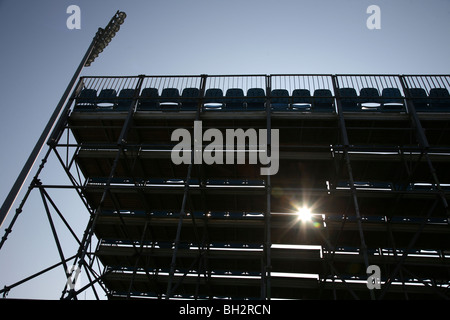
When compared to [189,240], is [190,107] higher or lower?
higher

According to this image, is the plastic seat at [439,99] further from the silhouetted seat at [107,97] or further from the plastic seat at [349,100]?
the silhouetted seat at [107,97]

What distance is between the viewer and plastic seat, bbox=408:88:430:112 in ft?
39.4

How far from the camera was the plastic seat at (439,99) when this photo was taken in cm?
1188

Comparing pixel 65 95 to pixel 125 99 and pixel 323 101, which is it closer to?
pixel 125 99

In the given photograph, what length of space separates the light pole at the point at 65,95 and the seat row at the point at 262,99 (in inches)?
62.2

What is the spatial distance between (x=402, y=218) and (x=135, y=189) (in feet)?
33.1

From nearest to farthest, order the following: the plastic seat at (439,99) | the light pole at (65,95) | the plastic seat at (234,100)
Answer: the light pole at (65,95)
the plastic seat at (439,99)
the plastic seat at (234,100)

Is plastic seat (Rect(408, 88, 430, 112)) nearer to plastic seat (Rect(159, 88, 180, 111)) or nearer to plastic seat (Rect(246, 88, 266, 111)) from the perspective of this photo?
plastic seat (Rect(246, 88, 266, 111))

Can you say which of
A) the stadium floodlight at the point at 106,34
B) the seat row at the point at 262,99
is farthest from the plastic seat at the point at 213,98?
the stadium floodlight at the point at 106,34

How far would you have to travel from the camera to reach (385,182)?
12891 millimetres

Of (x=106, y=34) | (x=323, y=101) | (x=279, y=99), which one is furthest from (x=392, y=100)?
(x=106, y=34)

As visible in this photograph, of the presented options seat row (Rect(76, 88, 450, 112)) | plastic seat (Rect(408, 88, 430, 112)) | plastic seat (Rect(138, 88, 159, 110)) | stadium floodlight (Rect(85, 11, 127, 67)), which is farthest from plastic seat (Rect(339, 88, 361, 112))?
stadium floodlight (Rect(85, 11, 127, 67))
